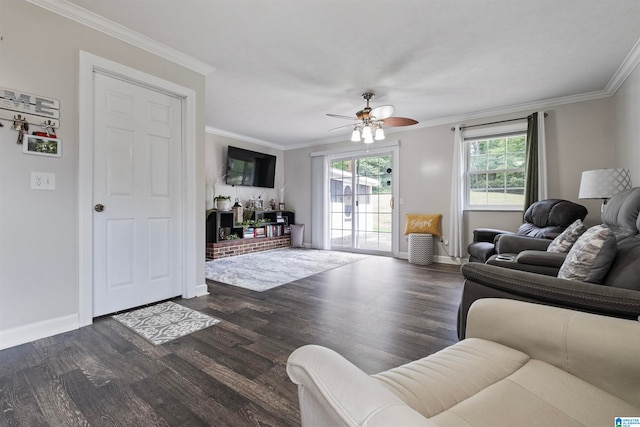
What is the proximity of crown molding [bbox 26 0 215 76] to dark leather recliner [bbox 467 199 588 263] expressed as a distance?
3.62 m

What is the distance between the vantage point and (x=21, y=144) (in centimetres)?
197

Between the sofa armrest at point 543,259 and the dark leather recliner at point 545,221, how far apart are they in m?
1.03

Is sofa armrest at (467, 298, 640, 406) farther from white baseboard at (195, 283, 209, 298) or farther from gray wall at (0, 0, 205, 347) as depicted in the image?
Result: gray wall at (0, 0, 205, 347)

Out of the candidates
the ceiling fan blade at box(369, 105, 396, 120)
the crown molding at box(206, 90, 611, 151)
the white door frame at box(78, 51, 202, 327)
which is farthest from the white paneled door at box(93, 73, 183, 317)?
the crown molding at box(206, 90, 611, 151)

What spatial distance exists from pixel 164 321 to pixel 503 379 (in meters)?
2.37

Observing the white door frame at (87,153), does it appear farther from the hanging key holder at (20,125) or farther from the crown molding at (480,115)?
the crown molding at (480,115)

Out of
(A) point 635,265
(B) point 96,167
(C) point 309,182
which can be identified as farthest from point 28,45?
(C) point 309,182

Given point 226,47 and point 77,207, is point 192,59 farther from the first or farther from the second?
point 77,207

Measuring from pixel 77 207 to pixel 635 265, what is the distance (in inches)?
136

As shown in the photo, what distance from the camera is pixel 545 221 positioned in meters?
3.23

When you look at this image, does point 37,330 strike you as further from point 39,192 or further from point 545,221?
point 545,221

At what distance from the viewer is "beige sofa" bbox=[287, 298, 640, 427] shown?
57 centimetres

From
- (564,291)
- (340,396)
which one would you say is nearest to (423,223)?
(564,291)

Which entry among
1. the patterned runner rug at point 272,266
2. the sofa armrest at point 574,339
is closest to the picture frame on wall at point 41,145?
the patterned runner rug at point 272,266
